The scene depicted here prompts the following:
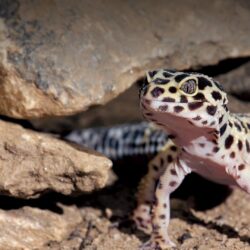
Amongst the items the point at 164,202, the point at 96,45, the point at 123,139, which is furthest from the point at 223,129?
the point at 123,139

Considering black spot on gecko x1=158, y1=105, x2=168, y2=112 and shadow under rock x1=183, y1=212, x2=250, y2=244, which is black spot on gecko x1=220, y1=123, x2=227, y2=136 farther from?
shadow under rock x1=183, y1=212, x2=250, y2=244

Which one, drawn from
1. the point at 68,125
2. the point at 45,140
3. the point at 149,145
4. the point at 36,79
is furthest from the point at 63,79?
the point at 68,125

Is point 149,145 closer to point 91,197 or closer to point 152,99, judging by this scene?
point 91,197

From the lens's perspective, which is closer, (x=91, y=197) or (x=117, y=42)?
(x=117, y=42)

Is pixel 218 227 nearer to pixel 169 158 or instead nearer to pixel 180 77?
pixel 169 158

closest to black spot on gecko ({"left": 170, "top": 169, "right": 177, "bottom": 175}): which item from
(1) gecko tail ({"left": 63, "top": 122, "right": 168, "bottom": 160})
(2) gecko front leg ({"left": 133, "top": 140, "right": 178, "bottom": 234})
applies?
(2) gecko front leg ({"left": 133, "top": 140, "right": 178, "bottom": 234})

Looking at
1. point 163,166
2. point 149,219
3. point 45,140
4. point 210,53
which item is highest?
point 210,53

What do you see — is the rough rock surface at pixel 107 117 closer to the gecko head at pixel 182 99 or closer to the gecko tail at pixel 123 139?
the gecko tail at pixel 123 139
